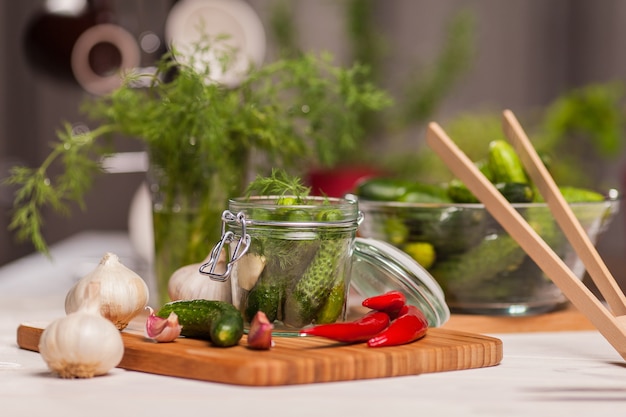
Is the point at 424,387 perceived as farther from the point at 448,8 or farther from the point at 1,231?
the point at 448,8

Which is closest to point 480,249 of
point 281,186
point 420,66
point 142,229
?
point 281,186

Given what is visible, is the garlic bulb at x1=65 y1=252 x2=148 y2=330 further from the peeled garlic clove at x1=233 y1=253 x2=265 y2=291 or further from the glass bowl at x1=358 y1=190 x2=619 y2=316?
the glass bowl at x1=358 y1=190 x2=619 y2=316

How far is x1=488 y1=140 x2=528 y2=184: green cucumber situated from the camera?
1.39m

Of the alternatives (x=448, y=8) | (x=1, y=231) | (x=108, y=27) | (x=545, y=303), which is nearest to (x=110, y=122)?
(x=108, y=27)

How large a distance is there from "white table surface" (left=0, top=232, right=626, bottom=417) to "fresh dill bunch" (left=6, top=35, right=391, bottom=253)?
0.35 meters

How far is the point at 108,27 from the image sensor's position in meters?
1.99

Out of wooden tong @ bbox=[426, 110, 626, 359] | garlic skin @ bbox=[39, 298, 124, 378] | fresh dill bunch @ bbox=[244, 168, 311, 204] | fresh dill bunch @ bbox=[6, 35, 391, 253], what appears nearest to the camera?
garlic skin @ bbox=[39, 298, 124, 378]

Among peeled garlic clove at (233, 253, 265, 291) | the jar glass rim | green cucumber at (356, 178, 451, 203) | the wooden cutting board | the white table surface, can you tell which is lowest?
the white table surface

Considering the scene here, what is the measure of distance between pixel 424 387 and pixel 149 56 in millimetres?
1279

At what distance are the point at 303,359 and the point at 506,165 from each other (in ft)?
1.85

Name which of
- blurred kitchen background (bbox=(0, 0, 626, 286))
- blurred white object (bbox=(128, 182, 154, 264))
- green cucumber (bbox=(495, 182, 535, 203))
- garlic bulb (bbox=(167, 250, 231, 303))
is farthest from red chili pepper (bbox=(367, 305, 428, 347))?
blurred kitchen background (bbox=(0, 0, 626, 286))

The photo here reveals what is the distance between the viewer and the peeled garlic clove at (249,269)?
110 centimetres

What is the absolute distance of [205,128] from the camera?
135cm

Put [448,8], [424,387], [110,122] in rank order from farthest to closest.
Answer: [448,8]
[110,122]
[424,387]
